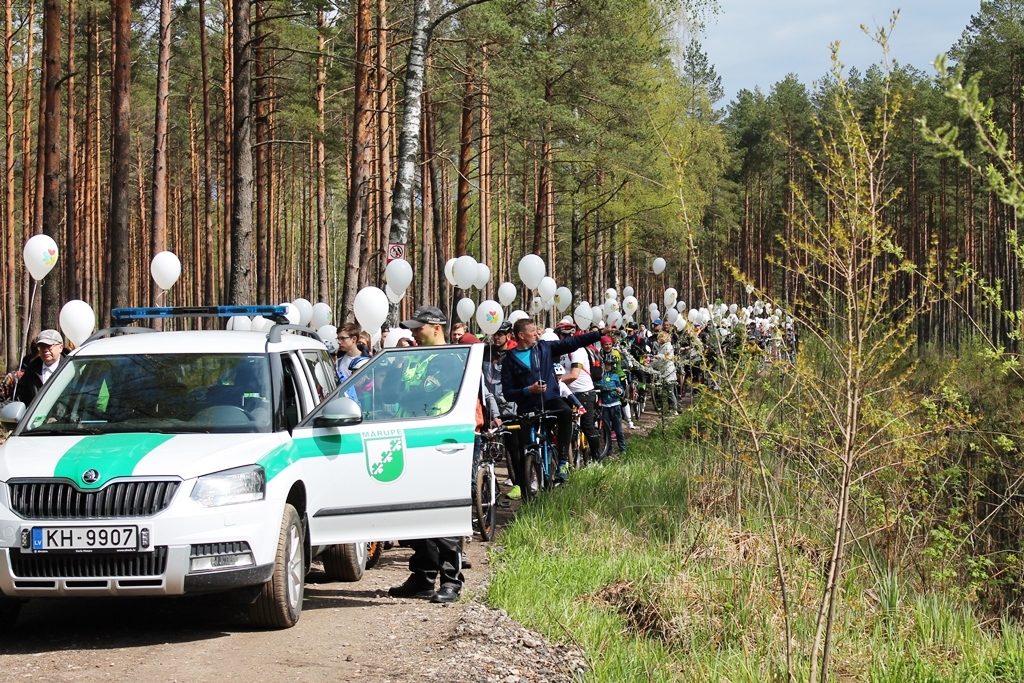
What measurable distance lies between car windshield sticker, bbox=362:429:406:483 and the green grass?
1.02 metres

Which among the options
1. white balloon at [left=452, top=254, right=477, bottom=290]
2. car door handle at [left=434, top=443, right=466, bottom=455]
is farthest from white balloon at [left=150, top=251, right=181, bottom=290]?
car door handle at [left=434, top=443, right=466, bottom=455]

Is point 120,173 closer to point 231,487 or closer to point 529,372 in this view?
point 529,372

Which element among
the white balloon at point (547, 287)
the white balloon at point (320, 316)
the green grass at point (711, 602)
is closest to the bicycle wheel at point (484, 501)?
the green grass at point (711, 602)

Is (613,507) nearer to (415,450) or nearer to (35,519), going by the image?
(415,450)

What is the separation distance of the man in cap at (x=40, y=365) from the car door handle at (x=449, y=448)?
5.33 metres

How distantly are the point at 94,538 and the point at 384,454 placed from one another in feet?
6.07

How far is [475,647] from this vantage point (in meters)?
6.18

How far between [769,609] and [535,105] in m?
25.2

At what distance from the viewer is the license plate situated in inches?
238

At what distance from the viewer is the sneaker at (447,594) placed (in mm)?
7526

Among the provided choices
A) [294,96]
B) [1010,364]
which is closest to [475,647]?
[1010,364]

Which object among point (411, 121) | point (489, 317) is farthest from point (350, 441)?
point (489, 317)

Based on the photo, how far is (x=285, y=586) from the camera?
262 inches

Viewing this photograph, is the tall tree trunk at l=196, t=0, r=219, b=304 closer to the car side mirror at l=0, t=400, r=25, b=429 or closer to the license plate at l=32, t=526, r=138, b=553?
the car side mirror at l=0, t=400, r=25, b=429
